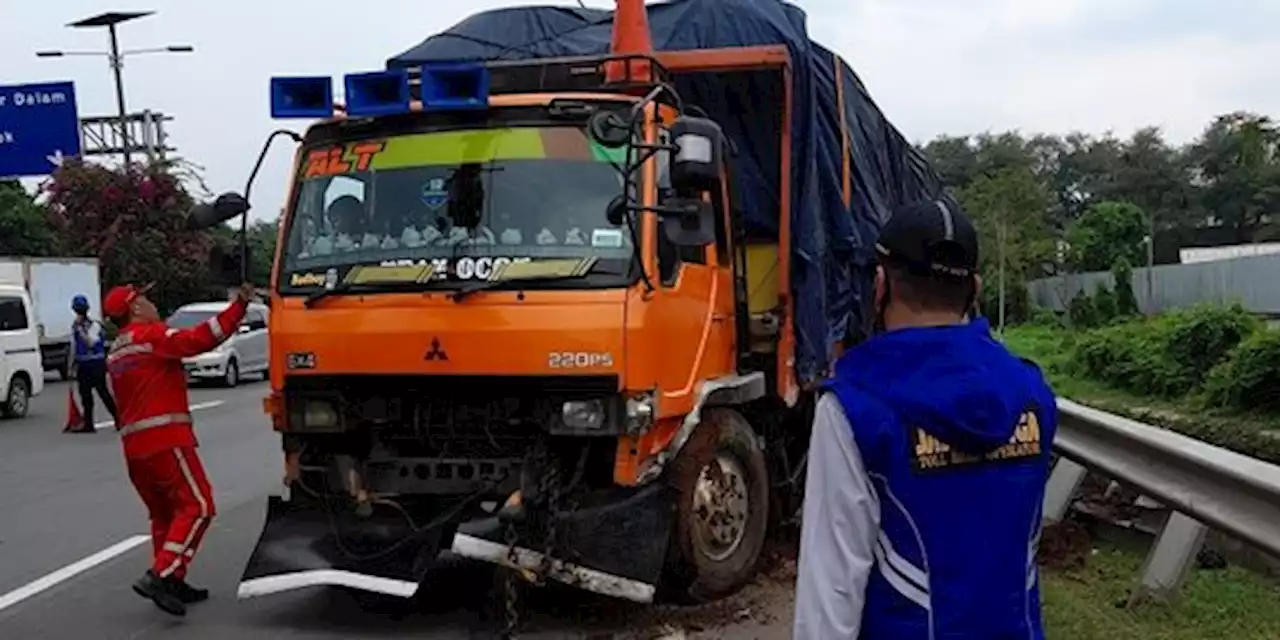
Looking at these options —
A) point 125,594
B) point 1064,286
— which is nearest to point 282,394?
point 125,594

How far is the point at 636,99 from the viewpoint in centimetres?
720

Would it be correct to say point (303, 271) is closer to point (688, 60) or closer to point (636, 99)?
point (636, 99)

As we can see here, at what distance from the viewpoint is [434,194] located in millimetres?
7020

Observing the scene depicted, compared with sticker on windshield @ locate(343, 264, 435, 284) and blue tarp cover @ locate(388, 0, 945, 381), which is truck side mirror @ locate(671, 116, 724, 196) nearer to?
sticker on windshield @ locate(343, 264, 435, 284)

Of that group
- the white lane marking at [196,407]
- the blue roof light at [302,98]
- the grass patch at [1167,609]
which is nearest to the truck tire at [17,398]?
the white lane marking at [196,407]

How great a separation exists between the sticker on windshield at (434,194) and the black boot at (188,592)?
239cm

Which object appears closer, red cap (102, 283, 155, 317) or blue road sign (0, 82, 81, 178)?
red cap (102, 283, 155, 317)

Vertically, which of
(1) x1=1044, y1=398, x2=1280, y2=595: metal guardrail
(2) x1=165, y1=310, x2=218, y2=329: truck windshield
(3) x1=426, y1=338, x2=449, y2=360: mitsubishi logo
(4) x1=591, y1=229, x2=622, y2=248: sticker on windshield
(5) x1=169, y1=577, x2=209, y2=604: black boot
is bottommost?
(2) x1=165, y1=310, x2=218, y2=329: truck windshield

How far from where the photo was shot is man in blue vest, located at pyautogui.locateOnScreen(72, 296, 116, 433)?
58.4ft

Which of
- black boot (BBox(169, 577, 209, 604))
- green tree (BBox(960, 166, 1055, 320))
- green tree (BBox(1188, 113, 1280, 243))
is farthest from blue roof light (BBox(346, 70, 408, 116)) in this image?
green tree (BBox(1188, 113, 1280, 243))

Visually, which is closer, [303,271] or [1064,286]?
[303,271]

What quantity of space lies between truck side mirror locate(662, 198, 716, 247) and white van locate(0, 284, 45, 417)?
16311 millimetres

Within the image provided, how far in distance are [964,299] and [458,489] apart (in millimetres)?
4310

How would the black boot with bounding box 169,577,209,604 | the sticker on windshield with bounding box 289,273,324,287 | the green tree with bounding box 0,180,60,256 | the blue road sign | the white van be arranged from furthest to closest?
the green tree with bounding box 0,180,60,256 < the blue road sign < the white van < the black boot with bounding box 169,577,209,604 < the sticker on windshield with bounding box 289,273,324,287
